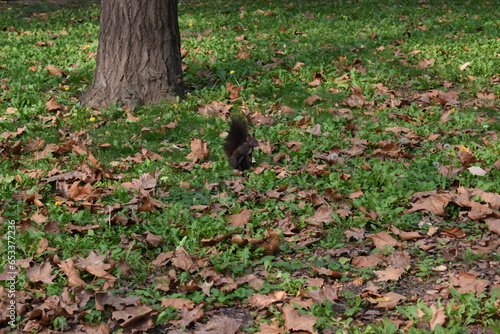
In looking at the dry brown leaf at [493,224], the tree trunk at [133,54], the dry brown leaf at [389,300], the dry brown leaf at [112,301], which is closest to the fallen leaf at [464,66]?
the tree trunk at [133,54]

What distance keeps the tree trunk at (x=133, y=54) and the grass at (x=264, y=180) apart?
0.85 feet

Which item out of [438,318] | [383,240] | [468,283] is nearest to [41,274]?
[383,240]

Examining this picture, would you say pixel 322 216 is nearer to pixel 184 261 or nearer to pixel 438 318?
pixel 184 261

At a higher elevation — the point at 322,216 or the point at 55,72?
the point at 55,72

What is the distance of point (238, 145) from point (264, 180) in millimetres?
396

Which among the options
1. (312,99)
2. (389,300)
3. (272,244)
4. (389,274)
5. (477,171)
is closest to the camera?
(389,300)

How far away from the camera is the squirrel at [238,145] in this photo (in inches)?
198

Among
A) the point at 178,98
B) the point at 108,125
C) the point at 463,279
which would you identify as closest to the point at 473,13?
the point at 178,98

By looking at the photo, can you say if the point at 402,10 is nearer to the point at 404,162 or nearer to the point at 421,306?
the point at 404,162

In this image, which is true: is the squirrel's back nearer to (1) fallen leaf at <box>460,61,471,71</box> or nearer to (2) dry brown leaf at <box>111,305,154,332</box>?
(2) dry brown leaf at <box>111,305,154,332</box>

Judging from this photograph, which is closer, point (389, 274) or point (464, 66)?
point (389, 274)

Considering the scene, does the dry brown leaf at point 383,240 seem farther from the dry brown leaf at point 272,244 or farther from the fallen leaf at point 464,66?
the fallen leaf at point 464,66

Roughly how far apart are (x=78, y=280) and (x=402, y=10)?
9.63 metres

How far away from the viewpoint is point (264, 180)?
16.0 ft
